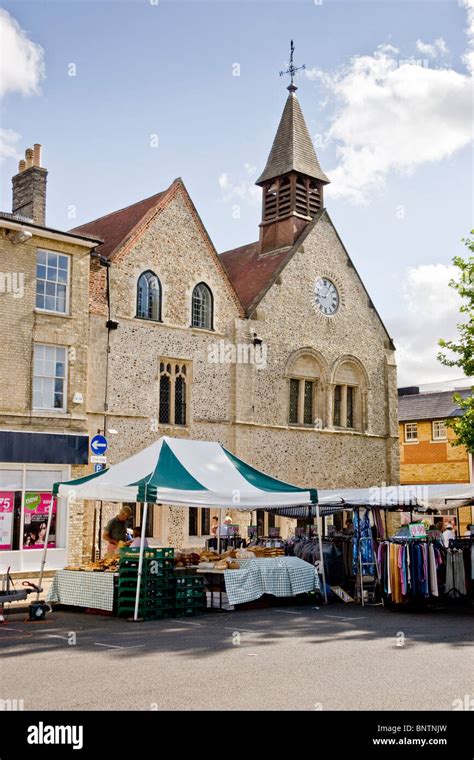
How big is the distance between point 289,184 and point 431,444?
18.7m

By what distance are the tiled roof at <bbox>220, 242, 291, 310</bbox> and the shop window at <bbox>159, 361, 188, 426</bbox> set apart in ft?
14.8

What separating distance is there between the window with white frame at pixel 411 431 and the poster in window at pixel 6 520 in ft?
97.2

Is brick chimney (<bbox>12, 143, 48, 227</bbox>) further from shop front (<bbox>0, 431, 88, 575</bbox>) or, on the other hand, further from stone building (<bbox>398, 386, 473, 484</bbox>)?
stone building (<bbox>398, 386, 473, 484</bbox>)

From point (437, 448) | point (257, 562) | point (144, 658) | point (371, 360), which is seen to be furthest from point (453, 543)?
point (437, 448)

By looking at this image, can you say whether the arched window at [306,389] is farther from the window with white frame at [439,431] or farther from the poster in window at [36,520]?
the window with white frame at [439,431]

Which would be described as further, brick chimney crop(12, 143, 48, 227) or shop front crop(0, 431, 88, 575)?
brick chimney crop(12, 143, 48, 227)

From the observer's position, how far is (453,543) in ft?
56.5

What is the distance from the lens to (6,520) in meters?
20.5

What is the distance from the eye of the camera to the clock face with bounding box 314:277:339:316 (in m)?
31.3

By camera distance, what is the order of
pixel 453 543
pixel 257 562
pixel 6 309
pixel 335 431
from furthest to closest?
pixel 335 431 → pixel 6 309 → pixel 453 543 → pixel 257 562

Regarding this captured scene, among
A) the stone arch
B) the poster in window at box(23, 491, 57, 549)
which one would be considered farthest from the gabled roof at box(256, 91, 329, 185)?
the poster in window at box(23, 491, 57, 549)

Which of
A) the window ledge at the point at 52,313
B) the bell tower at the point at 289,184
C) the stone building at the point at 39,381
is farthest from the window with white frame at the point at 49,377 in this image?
the bell tower at the point at 289,184

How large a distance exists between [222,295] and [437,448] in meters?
21.6
